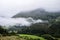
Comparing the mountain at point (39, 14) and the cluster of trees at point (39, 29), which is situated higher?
the mountain at point (39, 14)

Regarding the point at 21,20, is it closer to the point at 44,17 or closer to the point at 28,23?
the point at 28,23

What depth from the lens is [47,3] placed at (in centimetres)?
262

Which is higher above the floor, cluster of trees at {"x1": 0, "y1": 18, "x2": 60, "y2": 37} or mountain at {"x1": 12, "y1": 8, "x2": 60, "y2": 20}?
mountain at {"x1": 12, "y1": 8, "x2": 60, "y2": 20}

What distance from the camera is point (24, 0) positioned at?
8.64 feet

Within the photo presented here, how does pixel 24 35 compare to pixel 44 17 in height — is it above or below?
below

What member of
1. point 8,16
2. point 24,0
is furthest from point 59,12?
point 8,16

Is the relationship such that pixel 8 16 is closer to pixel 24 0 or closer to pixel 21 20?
pixel 21 20

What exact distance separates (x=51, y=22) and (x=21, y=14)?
1.97 ft

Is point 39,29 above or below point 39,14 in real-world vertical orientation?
below

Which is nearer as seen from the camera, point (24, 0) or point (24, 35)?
point (24, 35)

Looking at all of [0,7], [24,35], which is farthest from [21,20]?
[0,7]

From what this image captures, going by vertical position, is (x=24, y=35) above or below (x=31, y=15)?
below

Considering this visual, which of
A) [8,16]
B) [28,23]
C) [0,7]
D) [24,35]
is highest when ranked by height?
[0,7]

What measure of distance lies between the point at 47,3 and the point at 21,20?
0.61 meters
